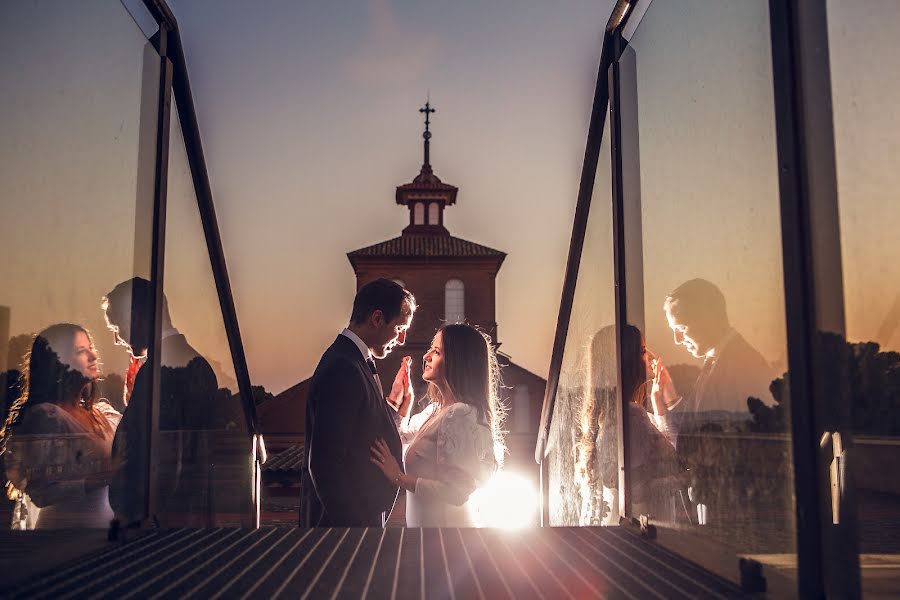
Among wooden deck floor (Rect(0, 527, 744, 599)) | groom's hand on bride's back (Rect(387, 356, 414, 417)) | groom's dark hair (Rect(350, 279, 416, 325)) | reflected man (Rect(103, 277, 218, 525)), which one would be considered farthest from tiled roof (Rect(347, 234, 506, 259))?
wooden deck floor (Rect(0, 527, 744, 599))

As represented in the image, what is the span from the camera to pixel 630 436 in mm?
2689

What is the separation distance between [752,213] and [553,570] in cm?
86

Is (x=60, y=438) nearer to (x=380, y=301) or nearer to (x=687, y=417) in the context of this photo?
(x=687, y=417)

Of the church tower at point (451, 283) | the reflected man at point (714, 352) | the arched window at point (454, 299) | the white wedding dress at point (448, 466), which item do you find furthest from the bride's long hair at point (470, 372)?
the arched window at point (454, 299)

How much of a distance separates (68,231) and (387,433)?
165cm

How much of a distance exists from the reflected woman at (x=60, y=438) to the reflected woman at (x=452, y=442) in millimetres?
1227

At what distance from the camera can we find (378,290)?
4070 millimetres

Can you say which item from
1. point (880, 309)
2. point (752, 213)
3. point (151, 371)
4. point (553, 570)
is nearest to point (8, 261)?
point (151, 371)

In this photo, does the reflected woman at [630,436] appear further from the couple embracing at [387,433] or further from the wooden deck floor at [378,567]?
the couple embracing at [387,433]

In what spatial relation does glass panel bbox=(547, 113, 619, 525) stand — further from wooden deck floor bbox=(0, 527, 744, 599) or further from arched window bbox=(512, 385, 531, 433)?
arched window bbox=(512, 385, 531, 433)

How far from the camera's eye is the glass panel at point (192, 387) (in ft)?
9.64

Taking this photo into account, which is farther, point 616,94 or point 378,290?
point 378,290

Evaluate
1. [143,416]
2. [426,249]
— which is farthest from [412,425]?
[426,249]

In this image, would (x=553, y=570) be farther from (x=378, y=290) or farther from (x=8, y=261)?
(x=378, y=290)
